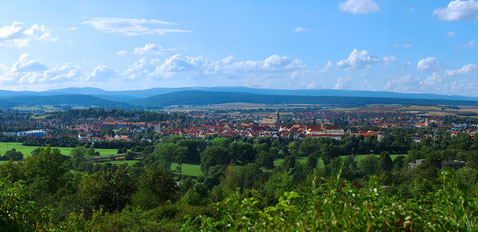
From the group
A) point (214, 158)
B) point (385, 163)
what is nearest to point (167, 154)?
point (214, 158)

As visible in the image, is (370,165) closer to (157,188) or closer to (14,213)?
(157,188)

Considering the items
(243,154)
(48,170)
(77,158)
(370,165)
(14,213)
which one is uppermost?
(14,213)

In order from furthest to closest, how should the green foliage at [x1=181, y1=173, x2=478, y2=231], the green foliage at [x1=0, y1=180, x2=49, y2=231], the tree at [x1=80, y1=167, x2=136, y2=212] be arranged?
the tree at [x1=80, y1=167, x2=136, y2=212] < the green foliage at [x1=0, y1=180, x2=49, y2=231] < the green foliage at [x1=181, y1=173, x2=478, y2=231]

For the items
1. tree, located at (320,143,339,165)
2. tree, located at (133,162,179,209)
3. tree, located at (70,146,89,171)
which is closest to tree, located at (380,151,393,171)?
tree, located at (320,143,339,165)

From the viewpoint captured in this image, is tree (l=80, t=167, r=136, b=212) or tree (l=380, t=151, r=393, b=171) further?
tree (l=380, t=151, r=393, b=171)

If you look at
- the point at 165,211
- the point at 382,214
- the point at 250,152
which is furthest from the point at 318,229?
the point at 250,152

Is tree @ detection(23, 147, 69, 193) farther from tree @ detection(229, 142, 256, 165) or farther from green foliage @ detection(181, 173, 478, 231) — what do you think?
tree @ detection(229, 142, 256, 165)

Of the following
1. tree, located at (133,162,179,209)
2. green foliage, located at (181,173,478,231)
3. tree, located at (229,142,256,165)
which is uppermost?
green foliage, located at (181,173,478,231)

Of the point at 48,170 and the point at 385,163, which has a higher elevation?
the point at 48,170

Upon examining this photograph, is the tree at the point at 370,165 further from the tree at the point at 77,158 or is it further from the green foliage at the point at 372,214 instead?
the green foliage at the point at 372,214

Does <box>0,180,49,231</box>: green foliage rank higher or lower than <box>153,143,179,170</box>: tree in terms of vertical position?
higher

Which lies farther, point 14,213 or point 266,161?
point 266,161
